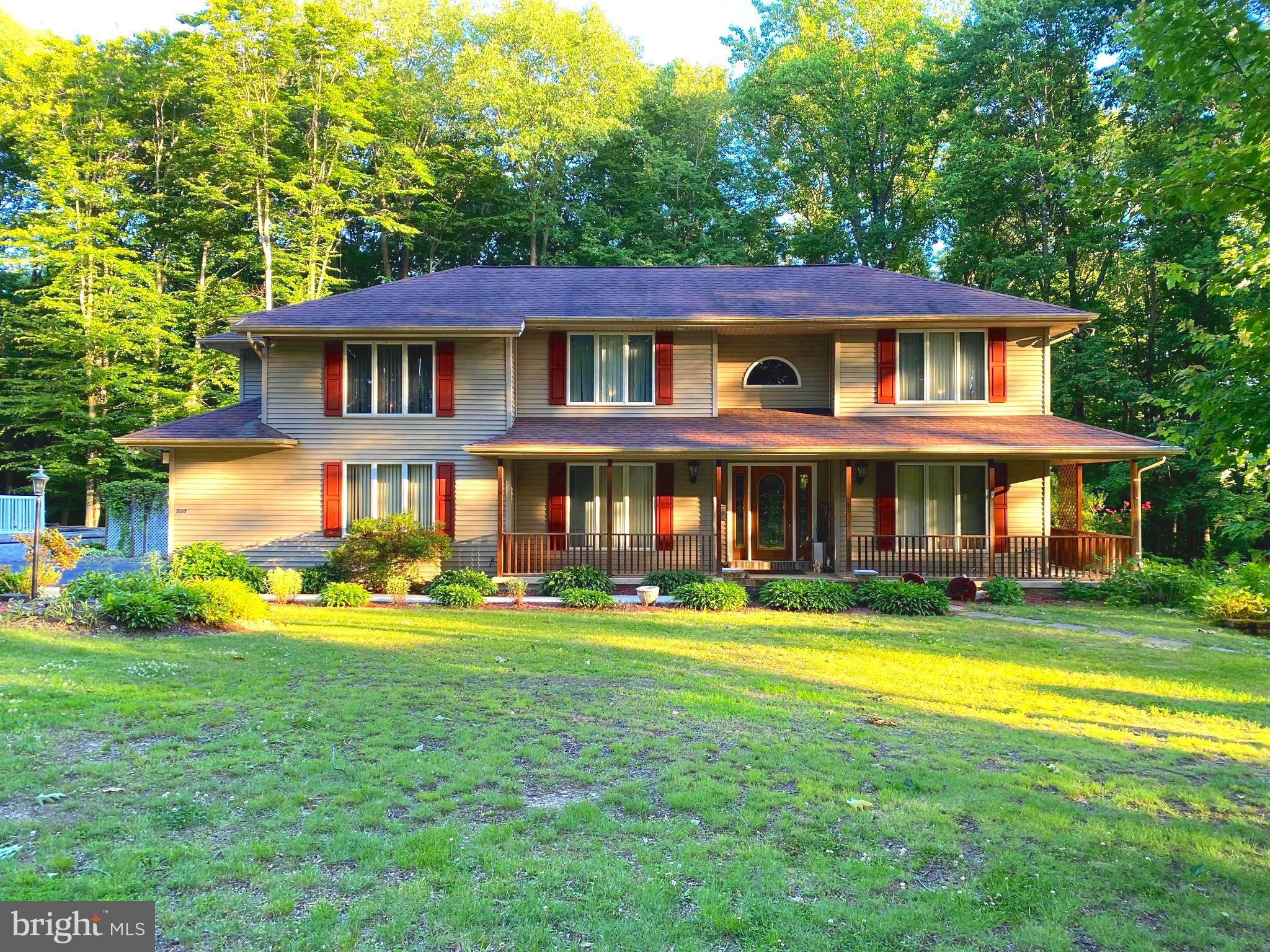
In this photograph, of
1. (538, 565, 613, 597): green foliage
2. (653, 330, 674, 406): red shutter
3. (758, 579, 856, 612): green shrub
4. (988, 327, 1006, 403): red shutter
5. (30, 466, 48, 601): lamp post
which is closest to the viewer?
(30, 466, 48, 601): lamp post

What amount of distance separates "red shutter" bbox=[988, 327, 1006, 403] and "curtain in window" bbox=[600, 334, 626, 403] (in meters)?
7.79

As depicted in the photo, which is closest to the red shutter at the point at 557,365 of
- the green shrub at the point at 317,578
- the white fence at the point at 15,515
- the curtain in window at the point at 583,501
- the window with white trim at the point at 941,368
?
the curtain in window at the point at 583,501

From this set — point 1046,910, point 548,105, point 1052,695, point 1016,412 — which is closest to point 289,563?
point 1052,695

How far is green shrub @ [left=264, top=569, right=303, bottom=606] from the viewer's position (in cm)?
1238

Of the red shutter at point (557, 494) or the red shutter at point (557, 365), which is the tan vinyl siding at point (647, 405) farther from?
the red shutter at point (557, 494)

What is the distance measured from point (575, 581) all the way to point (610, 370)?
16.1ft

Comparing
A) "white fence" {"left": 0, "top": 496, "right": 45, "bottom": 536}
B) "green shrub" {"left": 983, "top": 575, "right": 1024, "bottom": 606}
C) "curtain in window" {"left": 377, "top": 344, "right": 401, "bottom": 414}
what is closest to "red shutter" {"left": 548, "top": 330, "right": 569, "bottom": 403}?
"curtain in window" {"left": 377, "top": 344, "right": 401, "bottom": 414}

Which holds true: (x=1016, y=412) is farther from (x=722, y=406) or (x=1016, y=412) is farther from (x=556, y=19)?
(x=556, y=19)

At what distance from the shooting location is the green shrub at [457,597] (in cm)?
1245

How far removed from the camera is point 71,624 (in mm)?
9203

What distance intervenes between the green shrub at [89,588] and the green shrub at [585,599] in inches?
264

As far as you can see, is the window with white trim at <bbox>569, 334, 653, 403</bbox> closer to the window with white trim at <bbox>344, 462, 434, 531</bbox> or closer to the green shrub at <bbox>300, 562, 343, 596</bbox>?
the window with white trim at <bbox>344, 462, 434, 531</bbox>

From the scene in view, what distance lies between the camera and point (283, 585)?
1241 cm

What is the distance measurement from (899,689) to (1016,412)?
1049 centimetres
